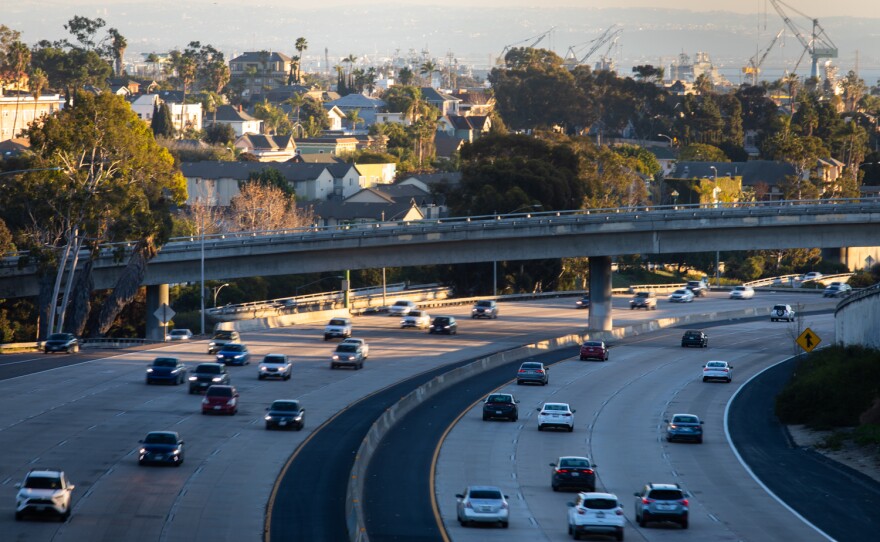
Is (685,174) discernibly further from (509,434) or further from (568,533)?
(568,533)

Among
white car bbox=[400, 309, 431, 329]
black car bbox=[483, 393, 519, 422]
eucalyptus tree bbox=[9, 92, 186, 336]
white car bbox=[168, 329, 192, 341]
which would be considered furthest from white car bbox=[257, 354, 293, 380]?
white car bbox=[400, 309, 431, 329]

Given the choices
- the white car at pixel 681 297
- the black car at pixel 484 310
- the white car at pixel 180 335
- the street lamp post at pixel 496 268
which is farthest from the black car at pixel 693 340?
the white car at pixel 681 297

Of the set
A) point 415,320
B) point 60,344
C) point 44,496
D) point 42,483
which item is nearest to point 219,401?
point 42,483

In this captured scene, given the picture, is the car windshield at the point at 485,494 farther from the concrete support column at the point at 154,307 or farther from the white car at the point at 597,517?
the concrete support column at the point at 154,307

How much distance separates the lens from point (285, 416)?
56562 millimetres

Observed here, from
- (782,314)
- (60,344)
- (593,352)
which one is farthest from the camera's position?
(782,314)

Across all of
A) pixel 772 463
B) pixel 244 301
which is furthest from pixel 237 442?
pixel 244 301

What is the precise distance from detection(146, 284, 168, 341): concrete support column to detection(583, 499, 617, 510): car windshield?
60.7 m

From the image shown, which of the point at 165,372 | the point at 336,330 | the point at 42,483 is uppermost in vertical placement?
the point at 42,483

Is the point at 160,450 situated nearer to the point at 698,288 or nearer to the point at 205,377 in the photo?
the point at 205,377

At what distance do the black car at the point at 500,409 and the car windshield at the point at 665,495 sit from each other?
21.1 m

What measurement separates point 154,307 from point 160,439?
5073cm

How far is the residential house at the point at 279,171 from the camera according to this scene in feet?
Answer: 581

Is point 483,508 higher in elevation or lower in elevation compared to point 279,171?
lower
